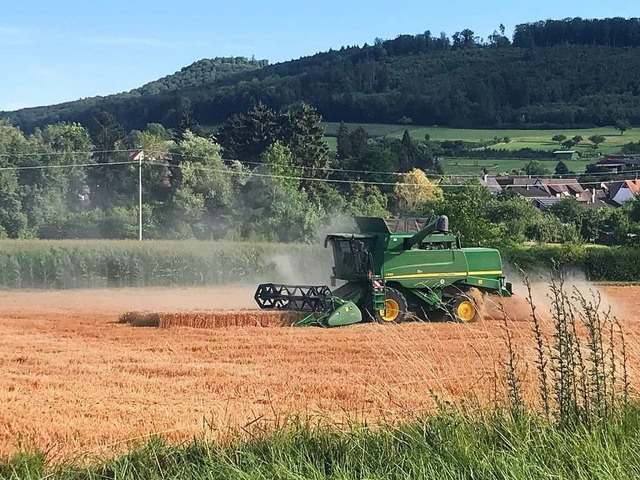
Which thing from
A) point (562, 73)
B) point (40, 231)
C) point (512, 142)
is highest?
point (562, 73)

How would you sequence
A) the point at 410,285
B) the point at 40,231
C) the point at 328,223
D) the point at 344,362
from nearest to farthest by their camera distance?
the point at 344,362 → the point at 410,285 → the point at 328,223 → the point at 40,231

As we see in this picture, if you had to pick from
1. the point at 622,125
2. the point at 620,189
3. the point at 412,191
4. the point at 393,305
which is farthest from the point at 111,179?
the point at 622,125

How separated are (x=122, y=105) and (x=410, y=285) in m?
114

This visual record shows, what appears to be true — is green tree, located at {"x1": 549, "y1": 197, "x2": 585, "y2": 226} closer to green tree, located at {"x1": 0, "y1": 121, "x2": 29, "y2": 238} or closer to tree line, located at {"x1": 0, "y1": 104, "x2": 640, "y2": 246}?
tree line, located at {"x1": 0, "y1": 104, "x2": 640, "y2": 246}

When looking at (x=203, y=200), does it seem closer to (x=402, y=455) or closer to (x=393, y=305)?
(x=393, y=305)

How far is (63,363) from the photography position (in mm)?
13172

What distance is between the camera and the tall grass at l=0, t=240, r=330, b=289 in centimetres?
3525

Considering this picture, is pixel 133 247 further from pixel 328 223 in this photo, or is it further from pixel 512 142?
pixel 512 142

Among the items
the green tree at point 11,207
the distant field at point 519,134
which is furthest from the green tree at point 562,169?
the green tree at point 11,207

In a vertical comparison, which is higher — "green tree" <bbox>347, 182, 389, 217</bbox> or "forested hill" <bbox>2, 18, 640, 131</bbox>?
"forested hill" <bbox>2, 18, 640, 131</bbox>

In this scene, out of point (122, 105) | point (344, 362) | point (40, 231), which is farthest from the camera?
point (122, 105)

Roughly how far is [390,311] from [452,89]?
108356 millimetres

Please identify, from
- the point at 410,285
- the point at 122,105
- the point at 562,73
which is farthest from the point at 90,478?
the point at 562,73

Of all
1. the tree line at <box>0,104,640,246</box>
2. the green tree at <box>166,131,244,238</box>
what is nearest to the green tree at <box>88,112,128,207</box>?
the tree line at <box>0,104,640,246</box>
